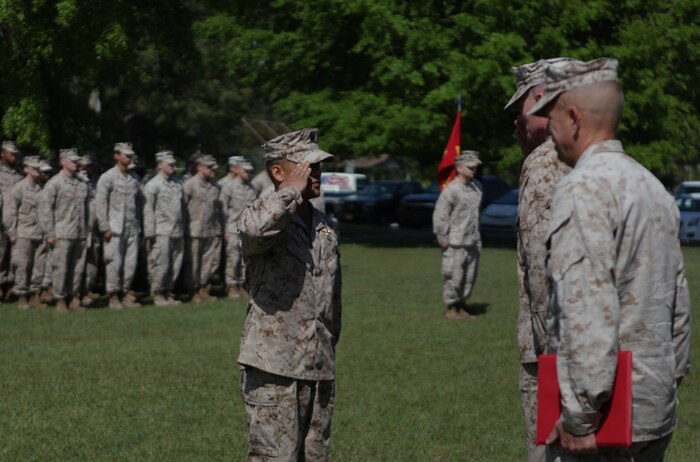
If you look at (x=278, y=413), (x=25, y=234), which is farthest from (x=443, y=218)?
(x=278, y=413)

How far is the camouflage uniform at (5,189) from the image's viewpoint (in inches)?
720

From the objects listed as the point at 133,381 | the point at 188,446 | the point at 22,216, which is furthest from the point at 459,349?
the point at 22,216

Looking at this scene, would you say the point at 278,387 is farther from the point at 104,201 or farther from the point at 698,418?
the point at 104,201

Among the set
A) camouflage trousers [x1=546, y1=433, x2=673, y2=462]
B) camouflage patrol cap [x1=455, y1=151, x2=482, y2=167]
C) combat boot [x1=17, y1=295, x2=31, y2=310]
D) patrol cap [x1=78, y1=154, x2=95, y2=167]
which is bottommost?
combat boot [x1=17, y1=295, x2=31, y2=310]

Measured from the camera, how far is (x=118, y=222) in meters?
17.8

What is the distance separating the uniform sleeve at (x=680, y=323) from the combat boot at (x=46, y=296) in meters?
15.1

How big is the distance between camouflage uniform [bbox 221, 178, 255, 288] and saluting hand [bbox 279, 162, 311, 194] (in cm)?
1439

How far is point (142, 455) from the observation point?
8367mm

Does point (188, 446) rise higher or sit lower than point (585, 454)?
lower

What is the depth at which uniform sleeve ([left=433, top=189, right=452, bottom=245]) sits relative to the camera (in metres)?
16.4

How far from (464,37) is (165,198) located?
15.6 m

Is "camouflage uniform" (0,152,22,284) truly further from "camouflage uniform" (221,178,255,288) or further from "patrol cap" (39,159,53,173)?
"camouflage uniform" (221,178,255,288)

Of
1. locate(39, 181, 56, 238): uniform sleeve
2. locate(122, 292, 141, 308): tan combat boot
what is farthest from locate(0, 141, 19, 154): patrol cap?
locate(122, 292, 141, 308): tan combat boot

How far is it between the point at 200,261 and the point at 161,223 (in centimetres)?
117
